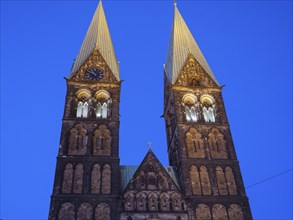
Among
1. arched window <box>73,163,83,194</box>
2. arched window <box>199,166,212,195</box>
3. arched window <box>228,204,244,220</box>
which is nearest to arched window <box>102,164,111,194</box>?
arched window <box>73,163,83,194</box>

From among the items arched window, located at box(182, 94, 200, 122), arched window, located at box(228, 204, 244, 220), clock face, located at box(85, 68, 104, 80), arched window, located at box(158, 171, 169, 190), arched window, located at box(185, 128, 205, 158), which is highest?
clock face, located at box(85, 68, 104, 80)

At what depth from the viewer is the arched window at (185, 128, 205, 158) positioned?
1246 inches

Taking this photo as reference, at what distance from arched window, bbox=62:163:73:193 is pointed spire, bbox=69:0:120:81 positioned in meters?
10.1

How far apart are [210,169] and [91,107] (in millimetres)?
11362

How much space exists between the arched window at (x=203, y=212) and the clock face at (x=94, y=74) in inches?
601

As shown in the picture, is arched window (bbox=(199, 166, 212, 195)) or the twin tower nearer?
the twin tower

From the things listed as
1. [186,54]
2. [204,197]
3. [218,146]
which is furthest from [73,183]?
[186,54]

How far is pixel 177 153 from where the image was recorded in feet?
108

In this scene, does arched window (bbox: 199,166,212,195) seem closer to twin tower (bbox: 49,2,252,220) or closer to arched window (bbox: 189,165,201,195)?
twin tower (bbox: 49,2,252,220)

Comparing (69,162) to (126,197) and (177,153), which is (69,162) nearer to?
(126,197)

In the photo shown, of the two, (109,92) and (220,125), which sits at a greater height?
(109,92)

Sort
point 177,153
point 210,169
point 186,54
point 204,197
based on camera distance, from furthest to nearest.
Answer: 1. point 186,54
2. point 177,153
3. point 210,169
4. point 204,197

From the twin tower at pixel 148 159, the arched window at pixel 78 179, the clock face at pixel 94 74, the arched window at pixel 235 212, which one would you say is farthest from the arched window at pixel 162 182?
the clock face at pixel 94 74

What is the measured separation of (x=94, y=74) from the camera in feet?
120
